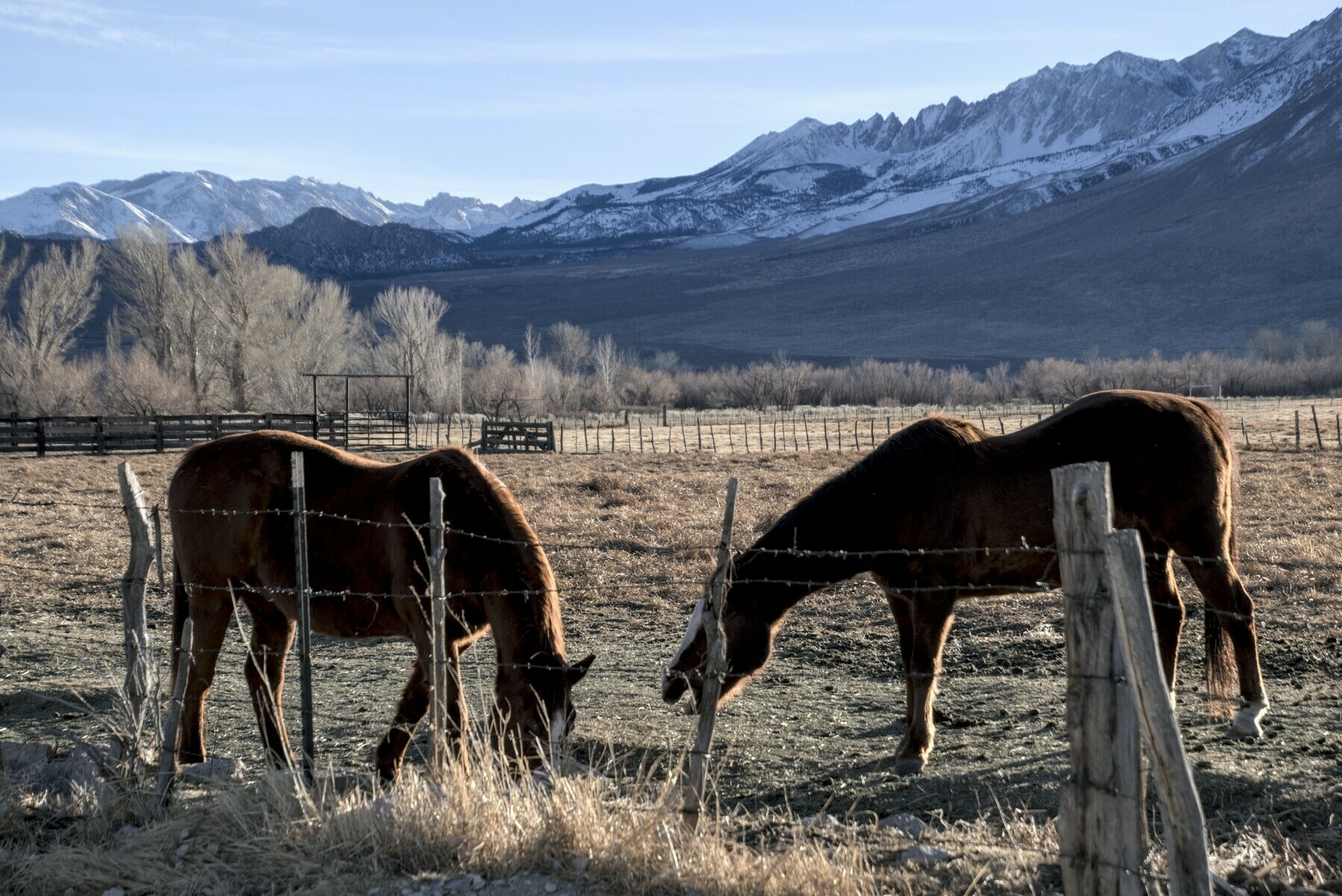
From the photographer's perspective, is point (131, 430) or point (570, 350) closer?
point (131, 430)

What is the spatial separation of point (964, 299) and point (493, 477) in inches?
4767

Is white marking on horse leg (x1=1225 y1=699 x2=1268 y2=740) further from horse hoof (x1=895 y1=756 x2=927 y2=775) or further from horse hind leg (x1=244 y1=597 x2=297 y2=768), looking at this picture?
horse hind leg (x1=244 y1=597 x2=297 y2=768)

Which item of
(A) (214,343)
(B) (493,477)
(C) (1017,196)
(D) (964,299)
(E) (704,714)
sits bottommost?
Answer: (E) (704,714)

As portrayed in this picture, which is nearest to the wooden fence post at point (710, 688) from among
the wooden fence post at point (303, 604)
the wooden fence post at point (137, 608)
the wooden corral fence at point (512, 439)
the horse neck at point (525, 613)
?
the horse neck at point (525, 613)

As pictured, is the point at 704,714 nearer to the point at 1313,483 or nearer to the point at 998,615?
the point at 998,615

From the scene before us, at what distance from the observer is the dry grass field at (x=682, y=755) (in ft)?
12.1

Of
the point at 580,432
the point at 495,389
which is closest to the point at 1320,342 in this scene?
the point at 495,389

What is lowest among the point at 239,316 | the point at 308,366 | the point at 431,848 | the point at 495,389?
the point at 431,848

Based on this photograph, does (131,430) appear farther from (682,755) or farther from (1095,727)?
(1095,727)

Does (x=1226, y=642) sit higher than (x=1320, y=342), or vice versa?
(x=1320, y=342)

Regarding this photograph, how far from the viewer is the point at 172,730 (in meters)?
4.73

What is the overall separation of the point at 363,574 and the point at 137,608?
110 cm

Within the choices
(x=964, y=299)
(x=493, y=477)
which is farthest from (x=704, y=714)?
(x=964, y=299)

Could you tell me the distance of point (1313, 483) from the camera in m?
16.8
